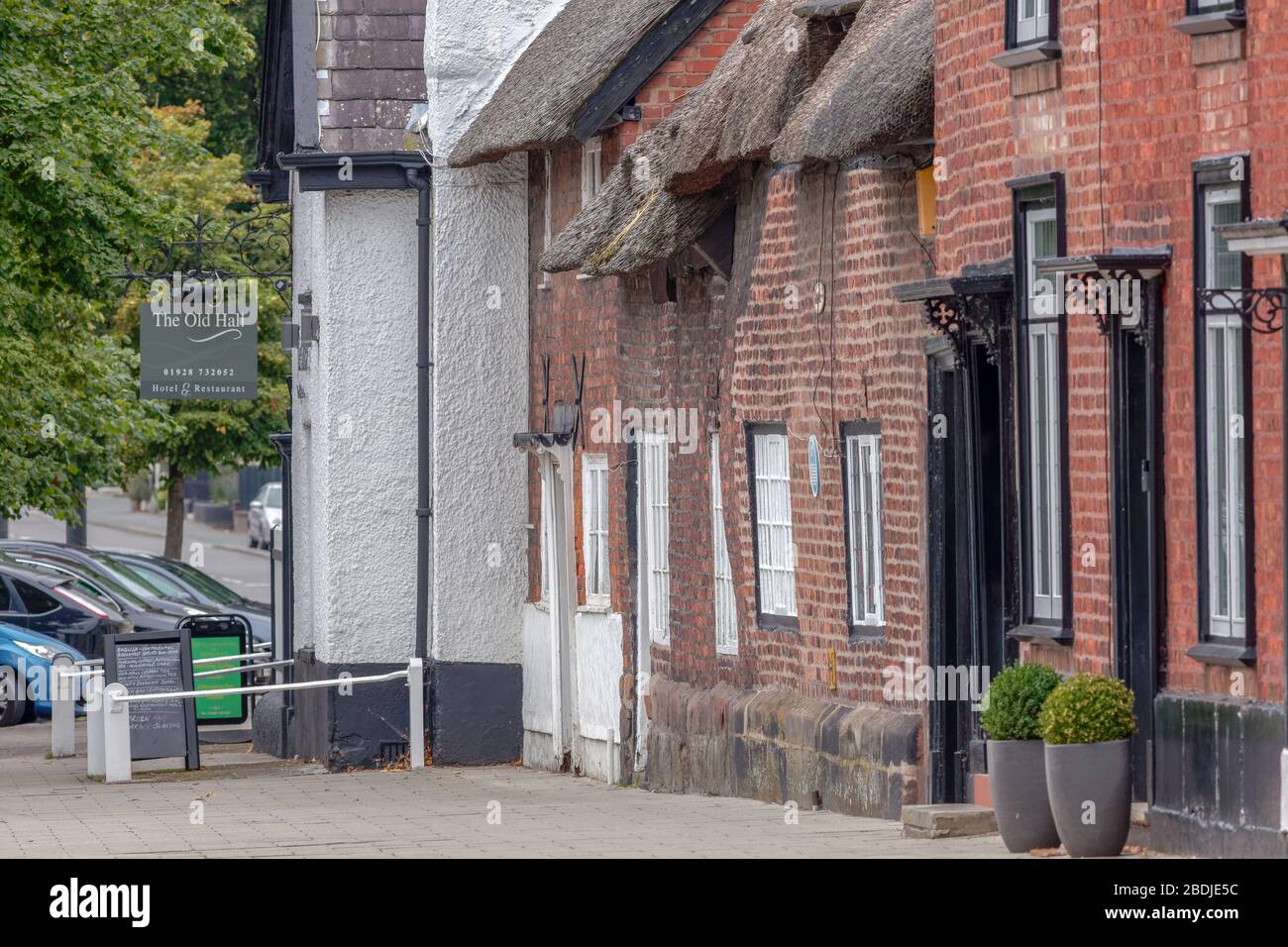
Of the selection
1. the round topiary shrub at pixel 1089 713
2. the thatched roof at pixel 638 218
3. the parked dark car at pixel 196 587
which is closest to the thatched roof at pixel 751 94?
the thatched roof at pixel 638 218

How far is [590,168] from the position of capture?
19.9m

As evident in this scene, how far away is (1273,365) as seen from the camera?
10508 millimetres

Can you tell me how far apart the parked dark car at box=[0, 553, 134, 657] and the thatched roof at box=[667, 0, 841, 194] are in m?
13.6

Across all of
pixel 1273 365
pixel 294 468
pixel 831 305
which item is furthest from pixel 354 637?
pixel 1273 365

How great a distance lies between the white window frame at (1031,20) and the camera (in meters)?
12.4

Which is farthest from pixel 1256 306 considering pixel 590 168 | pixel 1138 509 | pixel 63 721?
pixel 63 721

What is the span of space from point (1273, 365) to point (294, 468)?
15.3m

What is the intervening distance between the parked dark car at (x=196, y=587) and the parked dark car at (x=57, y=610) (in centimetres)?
166

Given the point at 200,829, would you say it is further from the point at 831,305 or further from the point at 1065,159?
the point at 1065,159

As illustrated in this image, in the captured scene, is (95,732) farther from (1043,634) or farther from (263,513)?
(263,513)

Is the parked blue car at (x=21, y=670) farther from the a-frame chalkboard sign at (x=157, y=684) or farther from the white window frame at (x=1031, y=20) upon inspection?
the white window frame at (x=1031, y=20)

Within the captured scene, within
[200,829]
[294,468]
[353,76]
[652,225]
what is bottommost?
[200,829]

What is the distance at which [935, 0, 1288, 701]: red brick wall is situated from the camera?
10578 mm

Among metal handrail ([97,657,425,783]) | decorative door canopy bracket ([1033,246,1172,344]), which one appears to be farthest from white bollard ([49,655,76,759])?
decorative door canopy bracket ([1033,246,1172,344])
